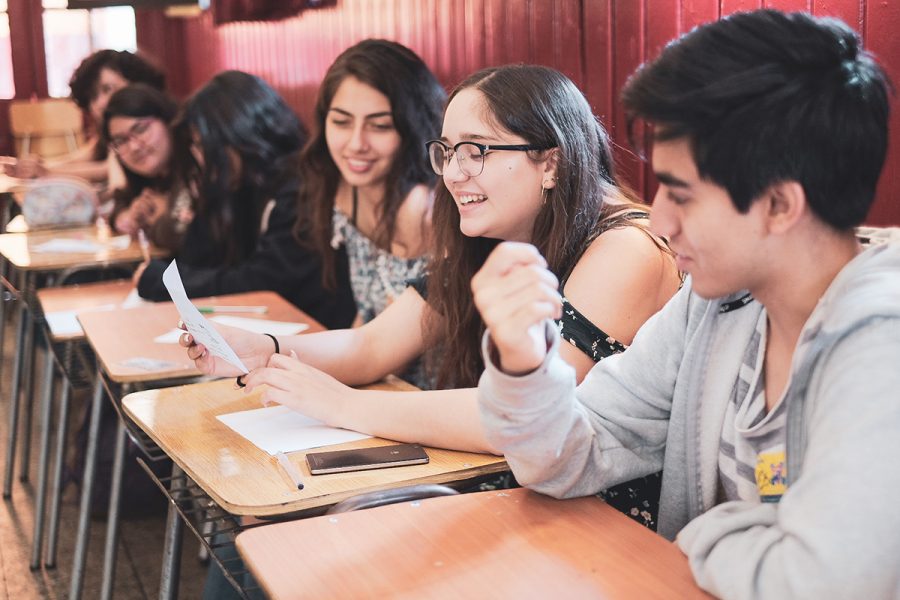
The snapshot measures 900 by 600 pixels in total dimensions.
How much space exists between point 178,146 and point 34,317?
794mm

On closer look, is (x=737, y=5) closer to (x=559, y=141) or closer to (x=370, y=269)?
(x=559, y=141)

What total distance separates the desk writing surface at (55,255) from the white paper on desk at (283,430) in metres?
2.03

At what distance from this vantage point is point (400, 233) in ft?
9.71

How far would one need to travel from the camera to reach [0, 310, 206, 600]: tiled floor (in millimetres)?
3023

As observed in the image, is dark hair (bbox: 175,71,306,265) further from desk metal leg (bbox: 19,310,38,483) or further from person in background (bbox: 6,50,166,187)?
person in background (bbox: 6,50,166,187)

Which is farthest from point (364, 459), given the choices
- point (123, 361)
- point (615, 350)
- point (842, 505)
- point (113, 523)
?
point (113, 523)

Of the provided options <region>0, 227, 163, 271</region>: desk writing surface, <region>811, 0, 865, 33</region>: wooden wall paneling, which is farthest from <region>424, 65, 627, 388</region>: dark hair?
<region>0, 227, 163, 271</region>: desk writing surface

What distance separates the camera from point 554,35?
9.71 feet

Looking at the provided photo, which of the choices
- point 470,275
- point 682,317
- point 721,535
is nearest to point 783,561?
point 721,535

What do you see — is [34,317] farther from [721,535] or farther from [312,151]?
[721,535]

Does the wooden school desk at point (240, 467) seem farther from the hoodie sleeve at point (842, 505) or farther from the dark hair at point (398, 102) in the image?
the dark hair at point (398, 102)

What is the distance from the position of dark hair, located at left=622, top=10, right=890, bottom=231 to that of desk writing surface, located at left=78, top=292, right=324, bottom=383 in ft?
4.95

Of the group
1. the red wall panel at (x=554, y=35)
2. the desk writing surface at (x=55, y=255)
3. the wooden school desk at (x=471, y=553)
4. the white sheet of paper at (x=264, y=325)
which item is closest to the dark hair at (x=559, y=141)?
the red wall panel at (x=554, y=35)

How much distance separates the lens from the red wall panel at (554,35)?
199cm
